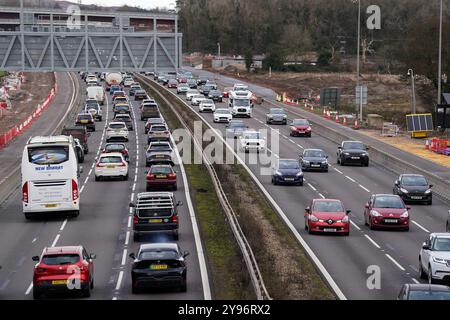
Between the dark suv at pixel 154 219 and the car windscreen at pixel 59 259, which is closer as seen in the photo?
the car windscreen at pixel 59 259

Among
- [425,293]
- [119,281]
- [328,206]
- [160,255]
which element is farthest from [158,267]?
[328,206]

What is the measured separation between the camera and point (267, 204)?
44.2 meters

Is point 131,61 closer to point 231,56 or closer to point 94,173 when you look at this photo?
point 94,173

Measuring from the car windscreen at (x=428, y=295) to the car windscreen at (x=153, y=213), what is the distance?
14773 mm

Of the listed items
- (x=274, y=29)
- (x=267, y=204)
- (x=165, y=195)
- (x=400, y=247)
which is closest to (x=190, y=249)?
(x=165, y=195)

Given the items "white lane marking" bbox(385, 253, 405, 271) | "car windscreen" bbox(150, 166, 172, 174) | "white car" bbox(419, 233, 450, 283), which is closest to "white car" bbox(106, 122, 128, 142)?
"car windscreen" bbox(150, 166, 172, 174)

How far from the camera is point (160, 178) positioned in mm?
48281

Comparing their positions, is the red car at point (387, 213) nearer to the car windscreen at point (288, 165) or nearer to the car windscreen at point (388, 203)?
the car windscreen at point (388, 203)

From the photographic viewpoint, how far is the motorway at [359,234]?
1133 inches

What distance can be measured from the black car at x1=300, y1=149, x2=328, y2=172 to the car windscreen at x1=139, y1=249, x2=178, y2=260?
2951 centimetres

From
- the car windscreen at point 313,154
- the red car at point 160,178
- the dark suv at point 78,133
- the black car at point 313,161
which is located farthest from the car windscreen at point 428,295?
the dark suv at point 78,133

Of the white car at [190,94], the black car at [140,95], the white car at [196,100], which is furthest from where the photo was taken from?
the black car at [140,95]
